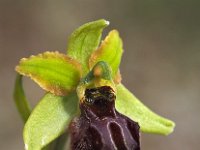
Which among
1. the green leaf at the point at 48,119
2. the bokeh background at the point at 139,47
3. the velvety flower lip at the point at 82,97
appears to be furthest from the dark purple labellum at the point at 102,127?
the bokeh background at the point at 139,47

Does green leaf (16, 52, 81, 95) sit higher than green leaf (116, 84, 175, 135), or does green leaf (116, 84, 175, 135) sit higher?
green leaf (16, 52, 81, 95)

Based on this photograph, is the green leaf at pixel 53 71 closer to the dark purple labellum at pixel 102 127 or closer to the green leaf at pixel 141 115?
the dark purple labellum at pixel 102 127

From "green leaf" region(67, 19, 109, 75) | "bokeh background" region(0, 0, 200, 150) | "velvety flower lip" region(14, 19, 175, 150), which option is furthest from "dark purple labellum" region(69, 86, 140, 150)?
"bokeh background" region(0, 0, 200, 150)

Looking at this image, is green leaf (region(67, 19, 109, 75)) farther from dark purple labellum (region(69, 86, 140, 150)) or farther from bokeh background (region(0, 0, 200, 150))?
bokeh background (region(0, 0, 200, 150))

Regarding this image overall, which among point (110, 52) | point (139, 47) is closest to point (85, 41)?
point (110, 52)

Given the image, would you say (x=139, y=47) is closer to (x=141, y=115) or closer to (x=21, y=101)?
(x=141, y=115)

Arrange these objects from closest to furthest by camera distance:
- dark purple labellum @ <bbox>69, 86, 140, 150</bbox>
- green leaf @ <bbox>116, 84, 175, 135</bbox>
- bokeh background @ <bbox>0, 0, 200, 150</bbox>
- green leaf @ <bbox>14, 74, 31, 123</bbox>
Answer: dark purple labellum @ <bbox>69, 86, 140, 150</bbox>
green leaf @ <bbox>14, 74, 31, 123</bbox>
green leaf @ <bbox>116, 84, 175, 135</bbox>
bokeh background @ <bbox>0, 0, 200, 150</bbox>
